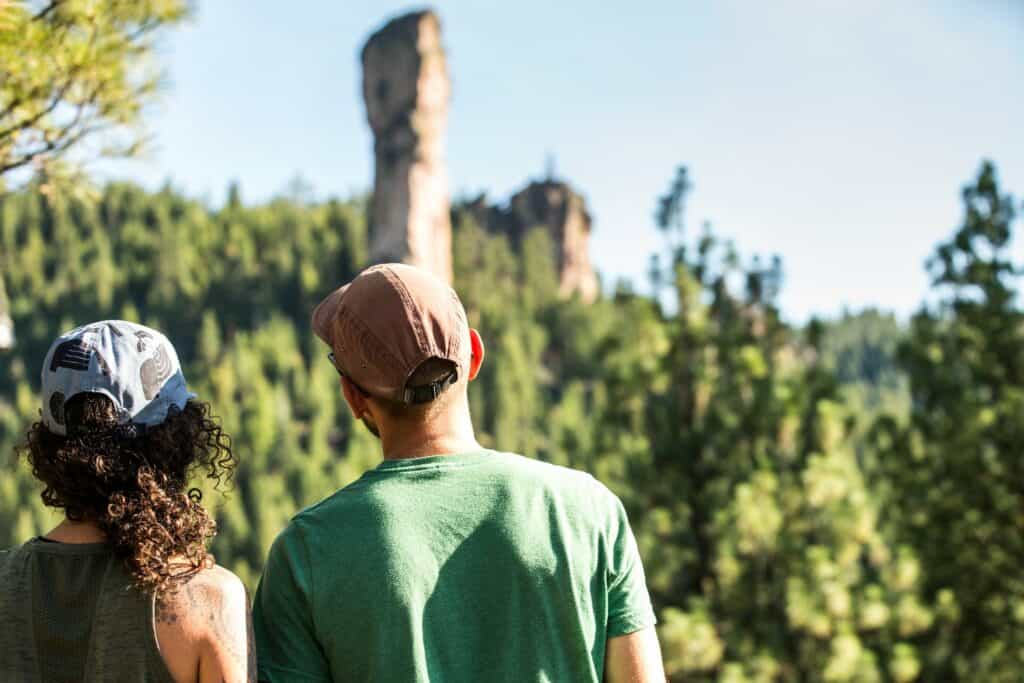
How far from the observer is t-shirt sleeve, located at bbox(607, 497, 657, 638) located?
5.53ft

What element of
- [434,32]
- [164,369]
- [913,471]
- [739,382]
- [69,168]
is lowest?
[913,471]

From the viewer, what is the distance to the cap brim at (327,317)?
1699 millimetres

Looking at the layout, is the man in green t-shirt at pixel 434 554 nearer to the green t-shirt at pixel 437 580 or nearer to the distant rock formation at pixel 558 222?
the green t-shirt at pixel 437 580

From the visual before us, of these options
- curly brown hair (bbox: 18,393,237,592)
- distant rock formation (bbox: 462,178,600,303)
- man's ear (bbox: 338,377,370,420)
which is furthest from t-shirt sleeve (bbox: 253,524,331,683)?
distant rock formation (bbox: 462,178,600,303)

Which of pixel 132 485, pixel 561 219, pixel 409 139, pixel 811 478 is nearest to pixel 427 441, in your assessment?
pixel 132 485

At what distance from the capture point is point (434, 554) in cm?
158

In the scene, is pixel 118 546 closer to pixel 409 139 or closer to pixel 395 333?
pixel 395 333

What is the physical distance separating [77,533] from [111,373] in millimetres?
244

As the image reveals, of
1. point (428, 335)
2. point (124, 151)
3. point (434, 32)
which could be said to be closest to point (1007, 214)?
point (124, 151)

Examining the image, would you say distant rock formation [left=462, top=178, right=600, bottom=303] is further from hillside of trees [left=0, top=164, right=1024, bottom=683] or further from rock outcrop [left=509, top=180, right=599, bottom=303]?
hillside of trees [left=0, top=164, right=1024, bottom=683]

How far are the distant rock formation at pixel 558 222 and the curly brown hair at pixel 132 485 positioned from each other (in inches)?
2813

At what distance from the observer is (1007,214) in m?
8.35

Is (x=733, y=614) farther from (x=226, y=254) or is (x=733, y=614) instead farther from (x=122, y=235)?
(x=122, y=235)

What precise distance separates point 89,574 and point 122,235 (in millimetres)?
101575
